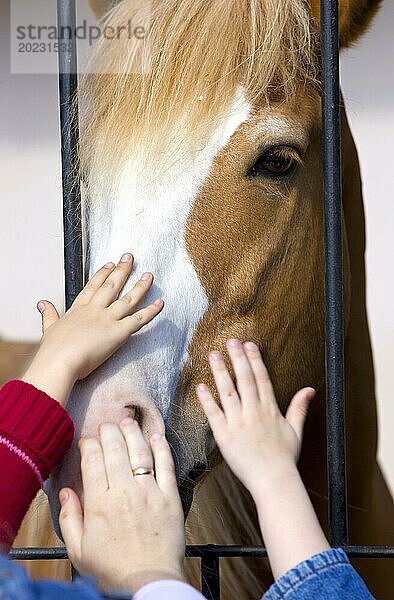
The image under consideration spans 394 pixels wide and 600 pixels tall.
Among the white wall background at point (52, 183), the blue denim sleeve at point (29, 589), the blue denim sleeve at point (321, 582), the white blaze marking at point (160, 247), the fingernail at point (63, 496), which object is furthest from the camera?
the white wall background at point (52, 183)

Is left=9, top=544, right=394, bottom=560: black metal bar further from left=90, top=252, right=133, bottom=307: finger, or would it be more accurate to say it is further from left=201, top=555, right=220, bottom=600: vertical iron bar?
left=90, top=252, right=133, bottom=307: finger

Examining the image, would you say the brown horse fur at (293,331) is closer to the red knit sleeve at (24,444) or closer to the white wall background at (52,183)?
the red knit sleeve at (24,444)

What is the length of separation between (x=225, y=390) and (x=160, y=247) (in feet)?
0.54

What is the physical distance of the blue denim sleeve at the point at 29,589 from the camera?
1.00ft

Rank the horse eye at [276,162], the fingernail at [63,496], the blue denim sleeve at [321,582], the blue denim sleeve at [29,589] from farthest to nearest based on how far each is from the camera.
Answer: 1. the horse eye at [276,162]
2. the fingernail at [63,496]
3. the blue denim sleeve at [321,582]
4. the blue denim sleeve at [29,589]

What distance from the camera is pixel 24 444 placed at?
60 cm

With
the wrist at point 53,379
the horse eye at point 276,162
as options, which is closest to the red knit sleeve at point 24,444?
the wrist at point 53,379

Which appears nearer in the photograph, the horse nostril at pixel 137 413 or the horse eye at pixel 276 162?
the horse nostril at pixel 137 413

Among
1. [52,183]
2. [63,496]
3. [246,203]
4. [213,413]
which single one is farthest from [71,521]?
[52,183]

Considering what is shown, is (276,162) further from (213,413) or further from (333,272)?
(213,413)

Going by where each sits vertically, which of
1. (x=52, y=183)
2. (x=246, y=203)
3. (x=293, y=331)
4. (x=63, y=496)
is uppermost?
(x=52, y=183)

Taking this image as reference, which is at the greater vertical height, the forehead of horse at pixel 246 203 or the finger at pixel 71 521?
the forehead of horse at pixel 246 203

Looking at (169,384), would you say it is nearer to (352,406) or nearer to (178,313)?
(178,313)

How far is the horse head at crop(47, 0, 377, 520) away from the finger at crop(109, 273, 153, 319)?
2 centimetres
